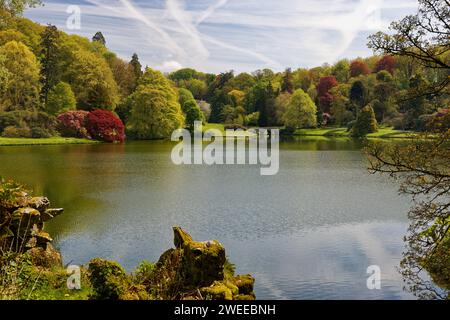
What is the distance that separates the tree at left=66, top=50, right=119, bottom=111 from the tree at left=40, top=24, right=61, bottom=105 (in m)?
2.04

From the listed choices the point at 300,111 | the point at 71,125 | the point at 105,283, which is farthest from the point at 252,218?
the point at 300,111

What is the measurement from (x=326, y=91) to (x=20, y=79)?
56245 millimetres

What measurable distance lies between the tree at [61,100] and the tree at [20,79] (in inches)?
102

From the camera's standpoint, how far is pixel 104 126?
217 ft

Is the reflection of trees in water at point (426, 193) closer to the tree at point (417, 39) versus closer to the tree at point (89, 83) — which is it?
the tree at point (417, 39)

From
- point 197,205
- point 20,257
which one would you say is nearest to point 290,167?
point 197,205

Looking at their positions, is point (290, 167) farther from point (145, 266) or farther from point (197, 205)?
point (145, 266)

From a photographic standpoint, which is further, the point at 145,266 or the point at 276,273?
the point at 276,273

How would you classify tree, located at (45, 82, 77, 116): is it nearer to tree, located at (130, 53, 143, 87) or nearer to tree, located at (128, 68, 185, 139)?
tree, located at (128, 68, 185, 139)

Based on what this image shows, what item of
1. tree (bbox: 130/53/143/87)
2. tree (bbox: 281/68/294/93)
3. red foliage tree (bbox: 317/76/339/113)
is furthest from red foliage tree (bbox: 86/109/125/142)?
tree (bbox: 281/68/294/93)

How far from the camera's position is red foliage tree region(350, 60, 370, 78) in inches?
3952

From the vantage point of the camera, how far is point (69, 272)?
32.8ft

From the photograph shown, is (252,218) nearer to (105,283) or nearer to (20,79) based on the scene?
(105,283)
